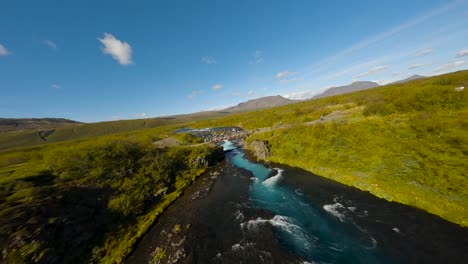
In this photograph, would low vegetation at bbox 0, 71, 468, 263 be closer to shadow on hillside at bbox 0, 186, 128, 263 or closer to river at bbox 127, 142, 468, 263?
shadow on hillside at bbox 0, 186, 128, 263

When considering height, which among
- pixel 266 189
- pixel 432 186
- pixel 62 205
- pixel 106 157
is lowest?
pixel 266 189

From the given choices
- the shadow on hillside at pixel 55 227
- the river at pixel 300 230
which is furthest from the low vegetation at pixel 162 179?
the river at pixel 300 230

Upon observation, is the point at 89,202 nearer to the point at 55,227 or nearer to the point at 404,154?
the point at 55,227

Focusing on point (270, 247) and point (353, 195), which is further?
point (353, 195)

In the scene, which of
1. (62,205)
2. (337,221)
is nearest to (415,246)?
(337,221)

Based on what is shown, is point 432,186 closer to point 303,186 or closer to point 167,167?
point 303,186

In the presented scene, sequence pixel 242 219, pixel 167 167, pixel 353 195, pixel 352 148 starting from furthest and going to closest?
pixel 167 167, pixel 352 148, pixel 353 195, pixel 242 219

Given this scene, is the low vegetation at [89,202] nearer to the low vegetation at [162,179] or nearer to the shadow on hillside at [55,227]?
the shadow on hillside at [55,227]

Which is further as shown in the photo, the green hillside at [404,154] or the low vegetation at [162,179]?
the green hillside at [404,154]
